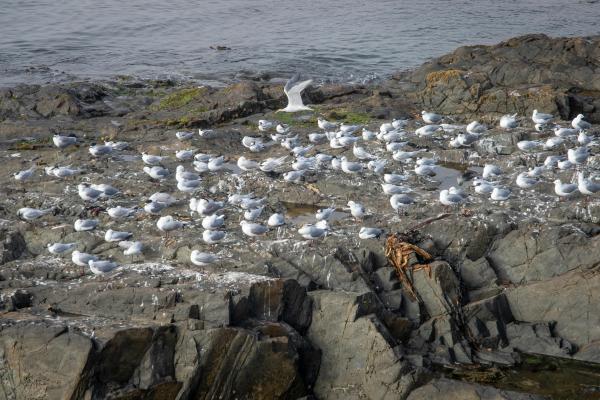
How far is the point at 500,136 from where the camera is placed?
16391 mm

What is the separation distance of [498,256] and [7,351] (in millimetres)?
6871

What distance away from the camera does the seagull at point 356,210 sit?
12867 mm

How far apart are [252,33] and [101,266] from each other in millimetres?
25159

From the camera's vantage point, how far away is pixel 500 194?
13258 millimetres

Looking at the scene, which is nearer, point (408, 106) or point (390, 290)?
point (390, 290)

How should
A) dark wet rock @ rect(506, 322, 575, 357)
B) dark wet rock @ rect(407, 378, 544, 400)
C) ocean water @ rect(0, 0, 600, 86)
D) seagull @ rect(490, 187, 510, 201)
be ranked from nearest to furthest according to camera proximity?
dark wet rock @ rect(407, 378, 544, 400), dark wet rock @ rect(506, 322, 575, 357), seagull @ rect(490, 187, 510, 201), ocean water @ rect(0, 0, 600, 86)

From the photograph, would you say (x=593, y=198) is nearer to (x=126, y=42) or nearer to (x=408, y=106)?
(x=408, y=106)

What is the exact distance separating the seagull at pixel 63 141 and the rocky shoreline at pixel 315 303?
1.20 metres

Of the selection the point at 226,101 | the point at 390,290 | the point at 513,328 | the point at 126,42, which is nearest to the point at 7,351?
the point at 390,290

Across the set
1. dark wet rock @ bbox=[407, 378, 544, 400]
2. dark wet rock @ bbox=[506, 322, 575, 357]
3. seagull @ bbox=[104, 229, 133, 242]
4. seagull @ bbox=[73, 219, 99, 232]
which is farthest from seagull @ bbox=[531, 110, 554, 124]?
seagull @ bbox=[73, 219, 99, 232]

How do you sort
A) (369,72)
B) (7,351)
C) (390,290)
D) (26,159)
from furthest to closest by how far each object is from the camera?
(369,72), (26,159), (390,290), (7,351)

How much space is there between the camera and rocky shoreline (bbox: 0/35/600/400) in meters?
9.73

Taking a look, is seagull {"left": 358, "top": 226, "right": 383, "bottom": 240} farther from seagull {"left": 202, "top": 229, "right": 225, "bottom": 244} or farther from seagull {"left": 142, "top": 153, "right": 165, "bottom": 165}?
seagull {"left": 142, "top": 153, "right": 165, "bottom": 165}

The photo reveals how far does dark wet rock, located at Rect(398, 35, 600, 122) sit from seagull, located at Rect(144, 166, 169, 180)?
24.8 ft
